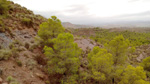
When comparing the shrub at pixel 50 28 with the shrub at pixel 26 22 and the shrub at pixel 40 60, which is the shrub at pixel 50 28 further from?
the shrub at pixel 26 22

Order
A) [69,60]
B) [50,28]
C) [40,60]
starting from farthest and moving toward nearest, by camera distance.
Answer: [50,28] < [40,60] < [69,60]

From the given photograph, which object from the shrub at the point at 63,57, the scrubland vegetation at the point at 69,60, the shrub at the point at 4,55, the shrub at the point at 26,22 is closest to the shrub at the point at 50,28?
the scrubland vegetation at the point at 69,60

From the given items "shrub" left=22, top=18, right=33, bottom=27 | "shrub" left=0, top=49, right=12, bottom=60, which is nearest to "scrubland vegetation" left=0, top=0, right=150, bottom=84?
"shrub" left=0, top=49, right=12, bottom=60

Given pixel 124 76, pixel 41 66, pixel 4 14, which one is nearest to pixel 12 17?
pixel 4 14

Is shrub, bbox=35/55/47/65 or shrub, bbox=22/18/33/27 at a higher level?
shrub, bbox=22/18/33/27

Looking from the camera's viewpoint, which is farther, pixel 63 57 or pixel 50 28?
pixel 50 28

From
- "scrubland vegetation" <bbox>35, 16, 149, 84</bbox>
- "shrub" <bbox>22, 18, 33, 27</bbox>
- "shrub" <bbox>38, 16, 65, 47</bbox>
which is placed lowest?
"scrubland vegetation" <bbox>35, 16, 149, 84</bbox>

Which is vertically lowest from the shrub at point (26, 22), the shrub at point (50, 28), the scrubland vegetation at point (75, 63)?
the scrubland vegetation at point (75, 63)

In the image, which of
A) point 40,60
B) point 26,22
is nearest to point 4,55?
point 40,60

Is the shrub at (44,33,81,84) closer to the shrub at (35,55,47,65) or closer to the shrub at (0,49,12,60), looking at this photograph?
the shrub at (35,55,47,65)

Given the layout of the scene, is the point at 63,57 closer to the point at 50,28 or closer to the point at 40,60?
the point at 40,60

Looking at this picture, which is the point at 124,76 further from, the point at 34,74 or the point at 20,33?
the point at 20,33

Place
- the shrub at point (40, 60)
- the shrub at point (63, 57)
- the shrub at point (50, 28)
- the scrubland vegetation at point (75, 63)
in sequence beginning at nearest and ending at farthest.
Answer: the shrub at point (63, 57)
the scrubland vegetation at point (75, 63)
the shrub at point (40, 60)
the shrub at point (50, 28)

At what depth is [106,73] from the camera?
457 inches
